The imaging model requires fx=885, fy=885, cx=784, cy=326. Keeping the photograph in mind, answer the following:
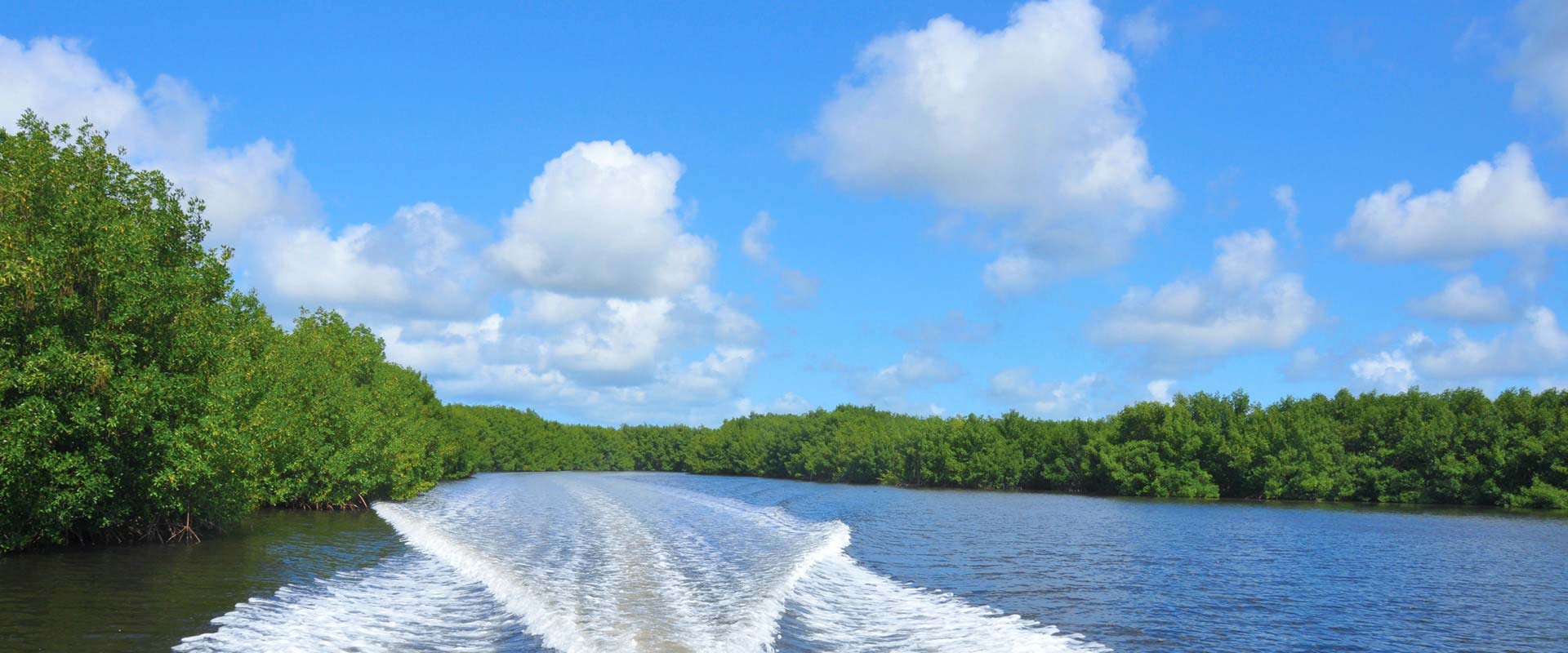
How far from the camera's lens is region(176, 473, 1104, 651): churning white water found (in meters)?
16.8

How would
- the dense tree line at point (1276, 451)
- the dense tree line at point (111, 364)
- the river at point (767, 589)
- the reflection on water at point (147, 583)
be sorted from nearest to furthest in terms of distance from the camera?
the reflection on water at point (147, 583), the river at point (767, 589), the dense tree line at point (111, 364), the dense tree line at point (1276, 451)

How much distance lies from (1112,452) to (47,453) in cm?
9628

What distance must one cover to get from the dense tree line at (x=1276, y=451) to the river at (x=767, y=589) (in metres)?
40.6

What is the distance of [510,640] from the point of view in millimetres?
16828

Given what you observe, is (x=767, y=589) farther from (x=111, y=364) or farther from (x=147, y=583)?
(x=111, y=364)

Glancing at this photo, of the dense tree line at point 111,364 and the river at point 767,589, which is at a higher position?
the dense tree line at point 111,364

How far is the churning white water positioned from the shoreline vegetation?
7037mm

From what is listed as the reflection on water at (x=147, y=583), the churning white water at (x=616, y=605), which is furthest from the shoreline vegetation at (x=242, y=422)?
the churning white water at (x=616, y=605)

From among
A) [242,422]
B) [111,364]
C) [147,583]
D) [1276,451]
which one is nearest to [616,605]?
[147,583]

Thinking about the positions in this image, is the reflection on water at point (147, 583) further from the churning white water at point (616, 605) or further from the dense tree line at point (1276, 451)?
the dense tree line at point (1276, 451)

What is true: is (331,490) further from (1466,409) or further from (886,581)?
(1466,409)

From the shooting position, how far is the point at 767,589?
23.3m

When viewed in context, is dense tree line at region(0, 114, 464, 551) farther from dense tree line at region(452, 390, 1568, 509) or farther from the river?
dense tree line at region(452, 390, 1568, 509)

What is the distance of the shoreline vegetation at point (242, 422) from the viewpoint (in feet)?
75.6
